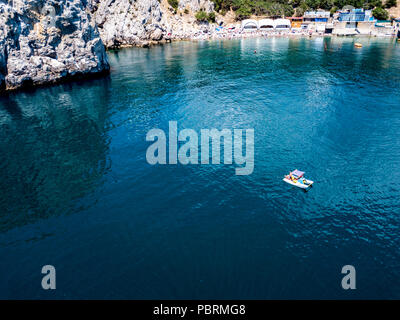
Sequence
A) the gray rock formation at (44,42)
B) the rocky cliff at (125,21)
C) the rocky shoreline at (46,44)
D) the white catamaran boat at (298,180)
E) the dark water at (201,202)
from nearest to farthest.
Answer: the dark water at (201,202) → the white catamaran boat at (298,180) → the gray rock formation at (44,42) → the rocky shoreline at (46,44) → the rocky cliff at (125,21)

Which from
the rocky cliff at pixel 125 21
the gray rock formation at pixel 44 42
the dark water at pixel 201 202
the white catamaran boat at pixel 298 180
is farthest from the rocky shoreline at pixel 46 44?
the white catamaran boat at pixel 298 180

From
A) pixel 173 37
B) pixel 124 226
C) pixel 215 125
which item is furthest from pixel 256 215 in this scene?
pixel 173 37

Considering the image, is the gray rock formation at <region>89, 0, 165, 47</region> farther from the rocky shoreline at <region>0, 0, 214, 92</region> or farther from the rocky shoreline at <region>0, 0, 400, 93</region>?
the rocky shoreline at <region>0, 0, 400, 93</region>

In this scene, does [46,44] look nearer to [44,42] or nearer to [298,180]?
[44,42]

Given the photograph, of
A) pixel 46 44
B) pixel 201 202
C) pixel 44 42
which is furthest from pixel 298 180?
pixel 46 44

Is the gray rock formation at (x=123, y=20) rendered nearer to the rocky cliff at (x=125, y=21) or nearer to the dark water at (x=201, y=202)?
the rocky cliff at (x=125, y=21)

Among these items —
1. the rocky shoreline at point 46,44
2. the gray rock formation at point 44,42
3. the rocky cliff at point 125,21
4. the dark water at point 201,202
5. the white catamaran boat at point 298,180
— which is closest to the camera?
the dark water at point 201,202
